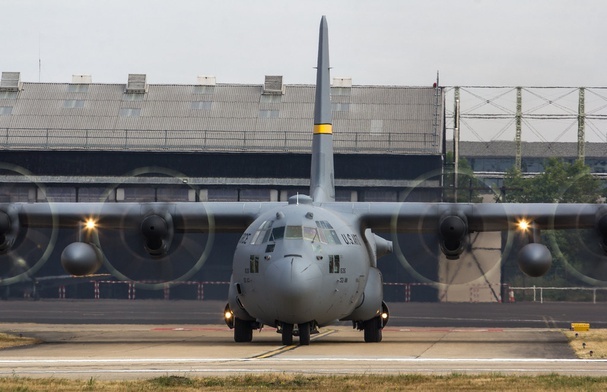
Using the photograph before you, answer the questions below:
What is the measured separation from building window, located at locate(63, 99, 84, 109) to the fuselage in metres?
43.8

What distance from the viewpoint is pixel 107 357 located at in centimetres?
2514

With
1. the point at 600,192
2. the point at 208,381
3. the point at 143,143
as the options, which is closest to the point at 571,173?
the point at 600,192

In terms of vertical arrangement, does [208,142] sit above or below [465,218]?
above

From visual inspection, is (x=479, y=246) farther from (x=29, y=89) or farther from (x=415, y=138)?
(x=29, y=89)

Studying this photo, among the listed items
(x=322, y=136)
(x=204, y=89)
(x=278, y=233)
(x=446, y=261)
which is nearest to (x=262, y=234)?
(x=278, y=233)

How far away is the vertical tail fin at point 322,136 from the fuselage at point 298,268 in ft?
16.1

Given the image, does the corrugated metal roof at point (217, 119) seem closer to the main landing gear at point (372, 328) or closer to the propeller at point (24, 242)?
the propeller at point (24, 242)

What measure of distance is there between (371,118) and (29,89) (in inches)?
944

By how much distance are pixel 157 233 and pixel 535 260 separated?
1130cm

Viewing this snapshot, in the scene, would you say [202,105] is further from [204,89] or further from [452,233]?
[452,233]

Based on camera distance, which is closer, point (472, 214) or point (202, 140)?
point (472, 214)

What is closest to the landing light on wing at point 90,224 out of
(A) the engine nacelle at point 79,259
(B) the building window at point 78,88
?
(A) the engine nacelle at point 79,259

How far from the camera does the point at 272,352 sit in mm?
26234

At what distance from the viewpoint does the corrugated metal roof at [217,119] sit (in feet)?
218
